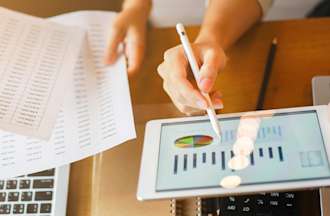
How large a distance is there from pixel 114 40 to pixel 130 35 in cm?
3

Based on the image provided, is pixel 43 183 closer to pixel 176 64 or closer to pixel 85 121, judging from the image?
pixel 85 121

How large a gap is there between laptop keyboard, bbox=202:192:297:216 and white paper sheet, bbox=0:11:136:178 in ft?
0.41

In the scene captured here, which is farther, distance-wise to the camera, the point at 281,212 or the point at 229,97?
the point at 229,97

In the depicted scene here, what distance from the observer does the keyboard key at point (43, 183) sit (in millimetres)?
528

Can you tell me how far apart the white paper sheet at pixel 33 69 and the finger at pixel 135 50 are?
7cm

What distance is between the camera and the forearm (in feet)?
1.97

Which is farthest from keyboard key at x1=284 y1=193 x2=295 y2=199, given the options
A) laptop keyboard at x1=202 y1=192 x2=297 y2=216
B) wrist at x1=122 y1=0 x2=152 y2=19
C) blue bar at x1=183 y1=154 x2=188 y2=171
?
wrist at x1=122 y1=0 x2=152 y2=19

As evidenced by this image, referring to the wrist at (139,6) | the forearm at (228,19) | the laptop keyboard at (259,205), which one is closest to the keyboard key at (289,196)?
the laptop keyboard at (259,205)

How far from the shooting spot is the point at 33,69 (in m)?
0.58

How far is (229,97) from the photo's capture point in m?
0.56

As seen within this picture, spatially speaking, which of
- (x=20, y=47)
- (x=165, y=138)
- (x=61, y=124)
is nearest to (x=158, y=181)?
(x=165, y=138)

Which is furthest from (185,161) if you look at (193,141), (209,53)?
(209,53)

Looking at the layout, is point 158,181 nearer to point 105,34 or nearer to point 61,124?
point 61,124

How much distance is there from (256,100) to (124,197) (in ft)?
0.63
